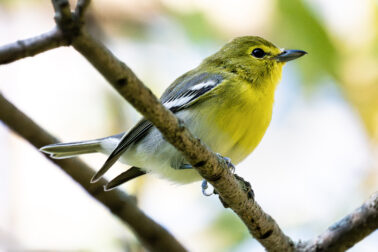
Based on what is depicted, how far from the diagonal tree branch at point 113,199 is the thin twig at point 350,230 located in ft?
3.27

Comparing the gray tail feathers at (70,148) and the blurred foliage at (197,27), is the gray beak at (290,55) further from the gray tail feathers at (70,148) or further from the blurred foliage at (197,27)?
the gray tail feathers at (70,148)

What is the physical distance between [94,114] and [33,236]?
1734 millimetres

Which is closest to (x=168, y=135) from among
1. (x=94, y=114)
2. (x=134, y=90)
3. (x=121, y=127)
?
(x=134, y=90)

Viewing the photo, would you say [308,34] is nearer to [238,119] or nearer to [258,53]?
[258,53]

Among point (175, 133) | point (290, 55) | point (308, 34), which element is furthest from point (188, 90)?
point (175, 133)

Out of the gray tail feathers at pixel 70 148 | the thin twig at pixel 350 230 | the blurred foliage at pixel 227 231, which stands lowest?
the thin twig at pixel 350 230

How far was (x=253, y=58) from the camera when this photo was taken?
16.7 ft

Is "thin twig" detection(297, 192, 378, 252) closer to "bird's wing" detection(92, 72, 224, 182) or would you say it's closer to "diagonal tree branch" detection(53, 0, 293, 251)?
"diagonal tree branch" detection(53, 0, 293, 251)

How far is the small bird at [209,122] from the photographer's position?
4195 millimetres

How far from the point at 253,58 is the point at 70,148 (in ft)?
6.62

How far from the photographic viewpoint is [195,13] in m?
6.01

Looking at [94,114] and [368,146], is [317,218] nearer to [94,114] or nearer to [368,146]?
[368,146]

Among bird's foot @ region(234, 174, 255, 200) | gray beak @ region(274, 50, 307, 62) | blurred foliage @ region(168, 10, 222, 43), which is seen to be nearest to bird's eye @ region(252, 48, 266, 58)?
gray beak @ region(274, 50, 307, 62)

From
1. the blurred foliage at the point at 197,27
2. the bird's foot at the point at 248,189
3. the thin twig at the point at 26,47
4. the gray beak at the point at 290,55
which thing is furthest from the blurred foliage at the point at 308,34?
the thin twig at the point at 26,47
